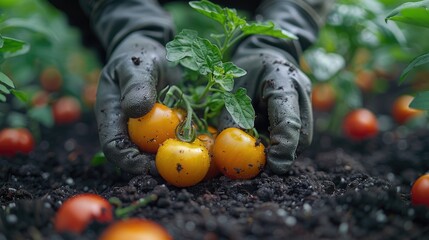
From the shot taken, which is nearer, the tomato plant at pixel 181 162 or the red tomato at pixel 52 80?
the tomato plant at pixel 181 162

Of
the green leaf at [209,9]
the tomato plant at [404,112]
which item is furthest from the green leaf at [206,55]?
the tomato plant at [404,112]

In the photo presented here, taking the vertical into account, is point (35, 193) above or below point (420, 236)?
below

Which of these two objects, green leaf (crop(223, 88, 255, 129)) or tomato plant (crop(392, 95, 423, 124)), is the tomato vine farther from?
tomato plant (crop(392, 95, 423, 124))

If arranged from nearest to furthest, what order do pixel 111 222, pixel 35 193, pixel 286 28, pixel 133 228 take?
pixel 133 228 → pixel 111 222 → pixel 35 193 → pixel 286 28

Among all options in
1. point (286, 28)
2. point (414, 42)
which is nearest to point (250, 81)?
point (286, 28)

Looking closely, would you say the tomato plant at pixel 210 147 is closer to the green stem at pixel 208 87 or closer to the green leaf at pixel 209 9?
the green stem at pixel 208 87

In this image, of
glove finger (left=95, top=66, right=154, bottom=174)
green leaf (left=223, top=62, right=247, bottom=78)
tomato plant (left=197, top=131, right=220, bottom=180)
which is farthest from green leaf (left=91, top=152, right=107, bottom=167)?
green leaf (left=223, top=62, right=247, bottom=78)

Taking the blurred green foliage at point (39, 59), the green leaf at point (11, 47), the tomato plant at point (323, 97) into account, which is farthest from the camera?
the tomato plant at point (323, 97)

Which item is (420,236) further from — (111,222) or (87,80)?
(87,80)

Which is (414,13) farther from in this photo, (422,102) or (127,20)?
(127,20)
